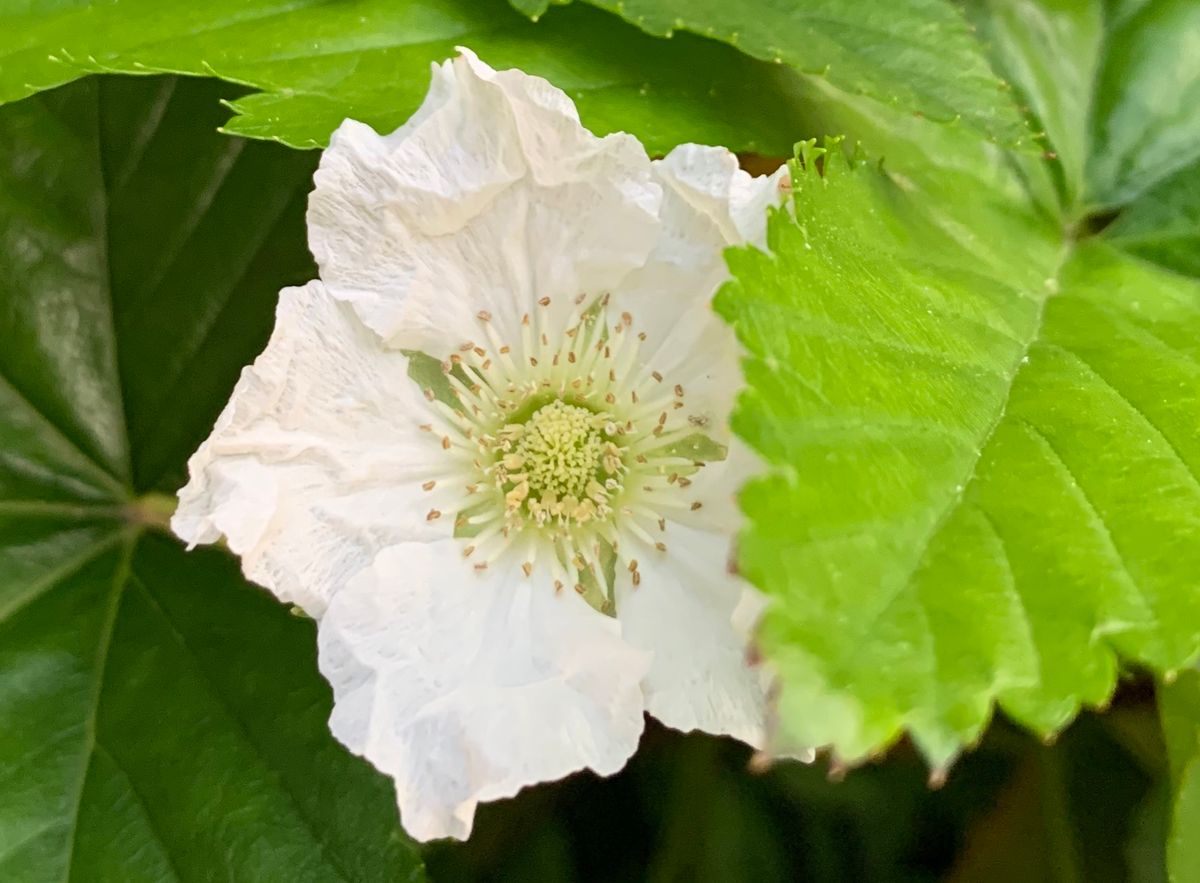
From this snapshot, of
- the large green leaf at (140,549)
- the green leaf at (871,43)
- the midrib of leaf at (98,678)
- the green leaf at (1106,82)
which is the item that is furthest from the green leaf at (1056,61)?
the midrib of leaf at (98,678)

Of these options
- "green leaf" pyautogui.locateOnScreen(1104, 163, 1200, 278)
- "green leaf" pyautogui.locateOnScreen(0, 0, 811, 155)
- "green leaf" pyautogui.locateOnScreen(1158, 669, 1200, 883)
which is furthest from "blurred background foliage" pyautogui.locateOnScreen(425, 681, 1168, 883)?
"green leaf" pyautogui.locateOnScreen(0, 0, 811, 155)

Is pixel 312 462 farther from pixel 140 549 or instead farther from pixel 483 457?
pixel 140 549

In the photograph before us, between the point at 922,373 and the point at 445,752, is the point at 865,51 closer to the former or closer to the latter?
the point at 922,373

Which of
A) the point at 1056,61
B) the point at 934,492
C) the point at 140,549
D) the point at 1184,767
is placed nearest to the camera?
the point at 934,492

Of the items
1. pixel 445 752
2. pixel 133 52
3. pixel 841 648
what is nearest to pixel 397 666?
pixel 445 752

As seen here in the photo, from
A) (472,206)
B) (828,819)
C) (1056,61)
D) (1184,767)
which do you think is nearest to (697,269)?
(472,206)

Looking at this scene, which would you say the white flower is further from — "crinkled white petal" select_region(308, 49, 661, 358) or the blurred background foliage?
the blurred background foliage

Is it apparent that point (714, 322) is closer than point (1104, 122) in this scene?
Yes
